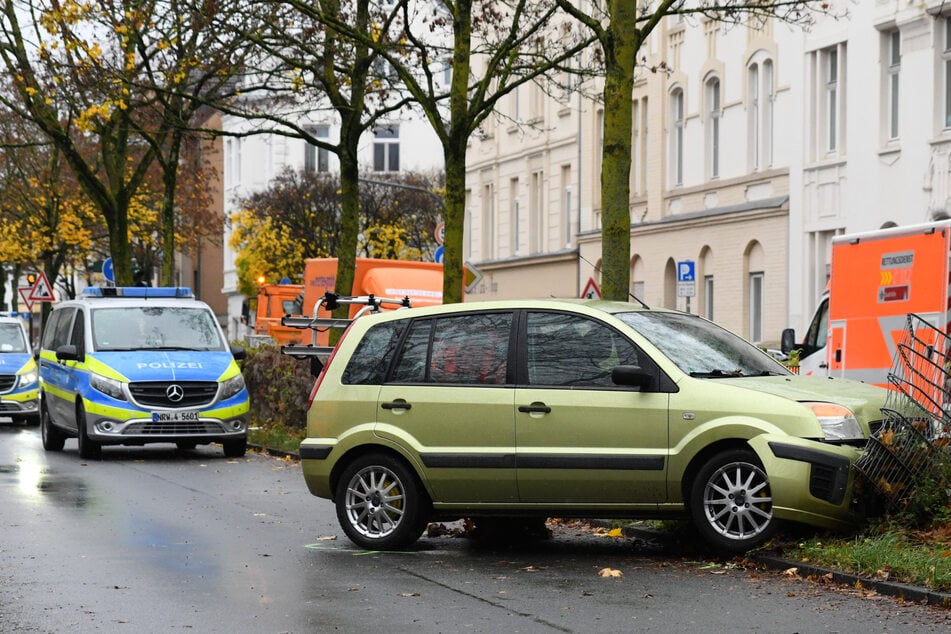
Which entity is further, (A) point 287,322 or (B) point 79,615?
(A) point 287,322

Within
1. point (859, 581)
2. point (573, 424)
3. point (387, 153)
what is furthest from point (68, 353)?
point (387, 153)

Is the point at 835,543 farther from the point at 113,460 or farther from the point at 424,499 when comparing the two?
A: the point at 113,460

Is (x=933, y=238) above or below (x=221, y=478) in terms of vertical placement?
above

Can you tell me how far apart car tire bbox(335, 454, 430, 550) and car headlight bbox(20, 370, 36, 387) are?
1922cm

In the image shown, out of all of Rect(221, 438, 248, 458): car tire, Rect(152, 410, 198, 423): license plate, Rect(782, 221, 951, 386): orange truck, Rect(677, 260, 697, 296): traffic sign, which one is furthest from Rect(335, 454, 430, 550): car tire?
Rect(677, 260, 697, 296): traffic sign

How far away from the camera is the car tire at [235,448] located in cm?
2185

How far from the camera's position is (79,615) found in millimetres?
8891

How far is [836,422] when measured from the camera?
35.1ft

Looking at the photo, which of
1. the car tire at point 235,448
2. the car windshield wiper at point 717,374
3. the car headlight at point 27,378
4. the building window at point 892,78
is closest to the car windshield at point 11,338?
the car headlight at point 27,378

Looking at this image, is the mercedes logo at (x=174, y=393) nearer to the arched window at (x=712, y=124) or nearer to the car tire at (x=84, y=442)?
the car tire at (x=84, y=442)

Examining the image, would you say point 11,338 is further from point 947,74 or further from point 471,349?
point 471,349

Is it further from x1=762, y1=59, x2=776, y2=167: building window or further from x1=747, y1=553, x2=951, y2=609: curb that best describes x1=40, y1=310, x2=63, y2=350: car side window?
x1=762, y1=59, x2=776, y2=167: building window

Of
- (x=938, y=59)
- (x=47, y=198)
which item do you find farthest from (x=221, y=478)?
(x=47, y=198)

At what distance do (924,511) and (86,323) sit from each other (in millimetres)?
13740
